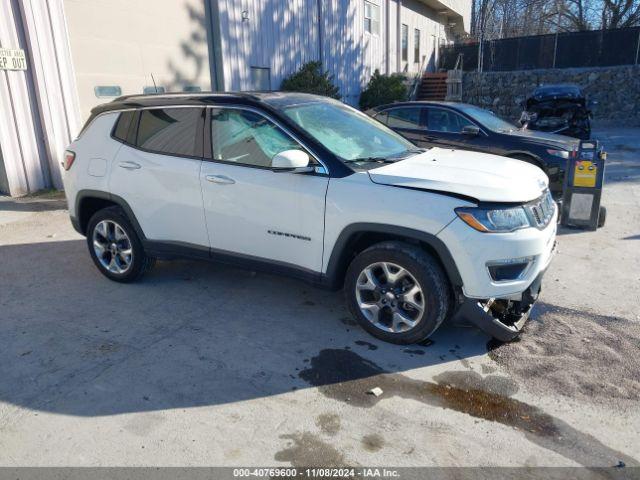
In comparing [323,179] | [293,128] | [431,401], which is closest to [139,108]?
[293,128]

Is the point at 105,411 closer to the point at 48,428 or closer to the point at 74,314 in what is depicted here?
the point at 48,428

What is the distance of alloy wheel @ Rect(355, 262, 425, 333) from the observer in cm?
354

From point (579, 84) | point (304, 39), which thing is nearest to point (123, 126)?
point (304, 39)

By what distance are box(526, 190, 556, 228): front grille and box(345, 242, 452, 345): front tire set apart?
2.48 feet

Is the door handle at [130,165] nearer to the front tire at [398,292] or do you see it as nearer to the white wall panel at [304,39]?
the front tire at [398,292]

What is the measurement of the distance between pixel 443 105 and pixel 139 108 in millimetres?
5239

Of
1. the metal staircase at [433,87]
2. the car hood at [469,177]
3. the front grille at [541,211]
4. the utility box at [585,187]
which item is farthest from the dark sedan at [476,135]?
the metal staircase at [433,87]

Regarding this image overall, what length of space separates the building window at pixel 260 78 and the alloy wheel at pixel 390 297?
33.0 ft

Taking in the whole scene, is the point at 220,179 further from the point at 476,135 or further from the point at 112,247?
the point at 476,135

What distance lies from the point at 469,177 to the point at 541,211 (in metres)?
0.61

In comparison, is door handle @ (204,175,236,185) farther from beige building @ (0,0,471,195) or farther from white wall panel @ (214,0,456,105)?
white wall panel @ (214,0,456,105)

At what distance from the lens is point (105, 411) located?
299cm

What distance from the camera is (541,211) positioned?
366 centimetres

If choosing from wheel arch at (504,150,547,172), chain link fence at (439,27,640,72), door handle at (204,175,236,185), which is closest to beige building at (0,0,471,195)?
door handle at (204,175,236,185)
